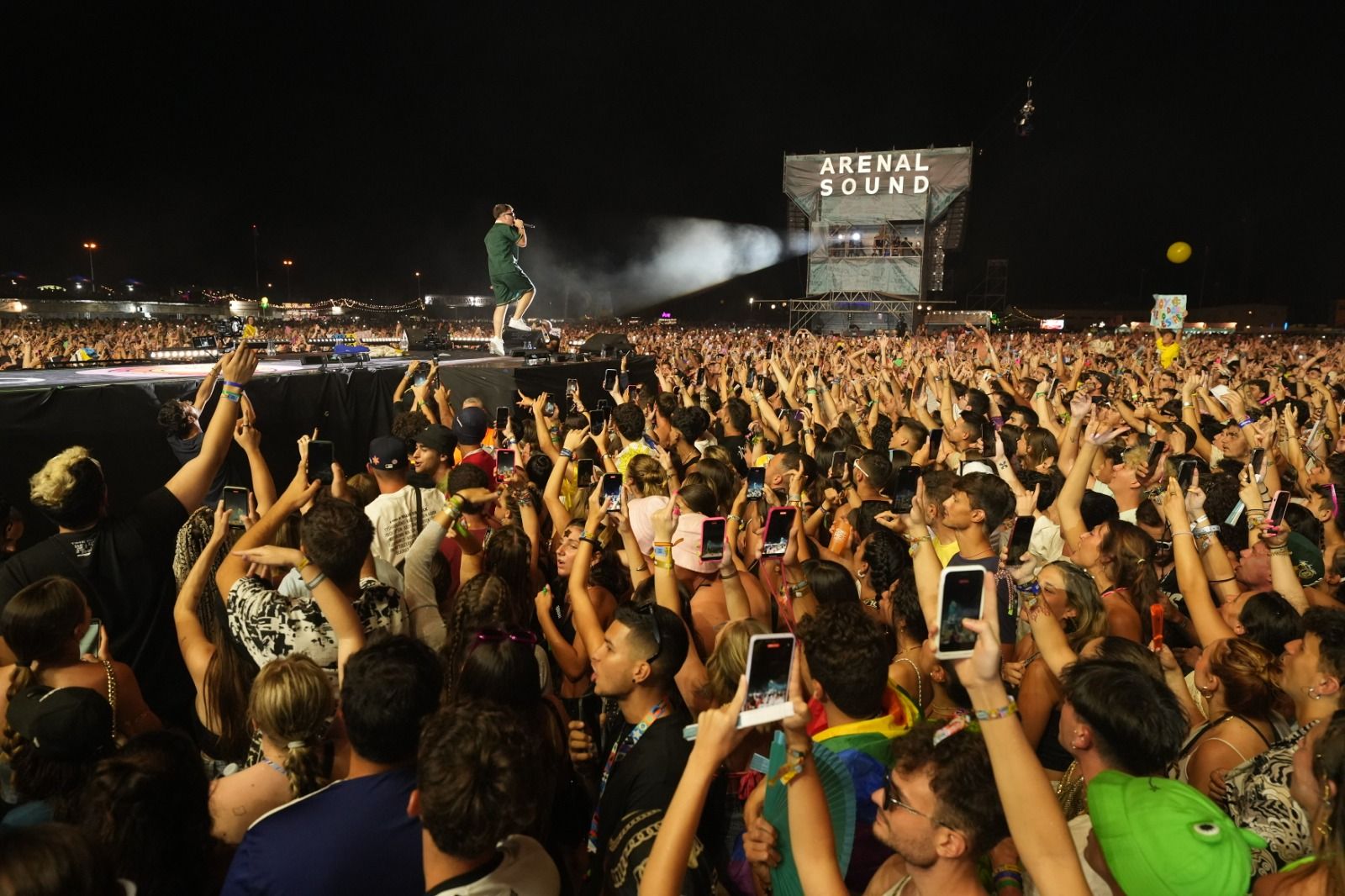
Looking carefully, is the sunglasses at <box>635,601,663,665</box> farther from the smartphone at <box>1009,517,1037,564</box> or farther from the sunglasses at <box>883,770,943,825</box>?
the smartphone at <box>1009,517,1037,564</box>

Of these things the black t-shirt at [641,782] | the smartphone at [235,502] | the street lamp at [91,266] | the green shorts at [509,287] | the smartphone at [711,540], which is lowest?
the black t-shirt at [641,782]

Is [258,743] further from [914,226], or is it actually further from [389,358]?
[914,226]

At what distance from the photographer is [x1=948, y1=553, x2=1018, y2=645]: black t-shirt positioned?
333 centimetres

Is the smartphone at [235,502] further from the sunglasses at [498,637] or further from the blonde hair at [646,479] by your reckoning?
the blonde hair at [646,479]

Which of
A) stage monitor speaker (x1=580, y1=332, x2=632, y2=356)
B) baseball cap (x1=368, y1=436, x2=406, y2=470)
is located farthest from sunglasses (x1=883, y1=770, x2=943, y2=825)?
stage monitor speaker (x1=580, y1=332, x2=632, y2=356)

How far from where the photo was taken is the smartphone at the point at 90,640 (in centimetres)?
252

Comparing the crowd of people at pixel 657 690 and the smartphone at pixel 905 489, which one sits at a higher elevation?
the smartphone at pixel 905 489

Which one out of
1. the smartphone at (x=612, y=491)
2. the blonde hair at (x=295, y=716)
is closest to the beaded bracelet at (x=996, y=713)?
the blonde hair at (x=295, y=716)

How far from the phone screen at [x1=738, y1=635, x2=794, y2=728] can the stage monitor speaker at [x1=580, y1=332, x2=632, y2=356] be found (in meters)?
12.5

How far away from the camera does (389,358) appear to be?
11.1 metres

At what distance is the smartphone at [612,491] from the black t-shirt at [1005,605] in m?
1.59

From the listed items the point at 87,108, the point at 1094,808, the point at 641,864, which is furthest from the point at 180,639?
the point at 87,108

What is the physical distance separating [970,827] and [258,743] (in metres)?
2.09

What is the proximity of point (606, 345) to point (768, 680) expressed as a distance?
12.9 metres
